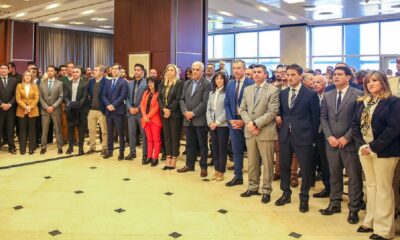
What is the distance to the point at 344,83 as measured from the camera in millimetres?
4109

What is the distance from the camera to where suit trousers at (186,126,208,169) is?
5.86 m

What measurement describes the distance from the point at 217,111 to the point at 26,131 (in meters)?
4.12

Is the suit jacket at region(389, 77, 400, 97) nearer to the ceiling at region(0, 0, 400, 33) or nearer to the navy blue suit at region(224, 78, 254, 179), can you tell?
the navy blue suit at region(224, 78, 254, 179)

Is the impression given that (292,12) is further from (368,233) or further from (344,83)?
(368,233)

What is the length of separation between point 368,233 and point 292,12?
1078cm

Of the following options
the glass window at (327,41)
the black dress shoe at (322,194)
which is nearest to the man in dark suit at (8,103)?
the black dress shoe at (322,194)

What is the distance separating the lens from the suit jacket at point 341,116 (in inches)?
158

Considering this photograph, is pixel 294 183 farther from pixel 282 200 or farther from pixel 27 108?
pixel 27 108

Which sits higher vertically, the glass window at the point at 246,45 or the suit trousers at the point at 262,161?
the glass window at the point at 246,45

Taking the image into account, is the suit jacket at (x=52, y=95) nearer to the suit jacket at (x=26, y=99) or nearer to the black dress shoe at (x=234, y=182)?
the suit jacket at (x=26, y=99)

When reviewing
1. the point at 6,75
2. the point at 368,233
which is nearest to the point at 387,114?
the point at 368,233

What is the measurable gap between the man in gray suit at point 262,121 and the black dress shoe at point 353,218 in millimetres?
983

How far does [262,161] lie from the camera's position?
495 cm

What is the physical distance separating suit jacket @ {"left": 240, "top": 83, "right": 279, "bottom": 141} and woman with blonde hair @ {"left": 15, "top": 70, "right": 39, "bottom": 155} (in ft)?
14.6
